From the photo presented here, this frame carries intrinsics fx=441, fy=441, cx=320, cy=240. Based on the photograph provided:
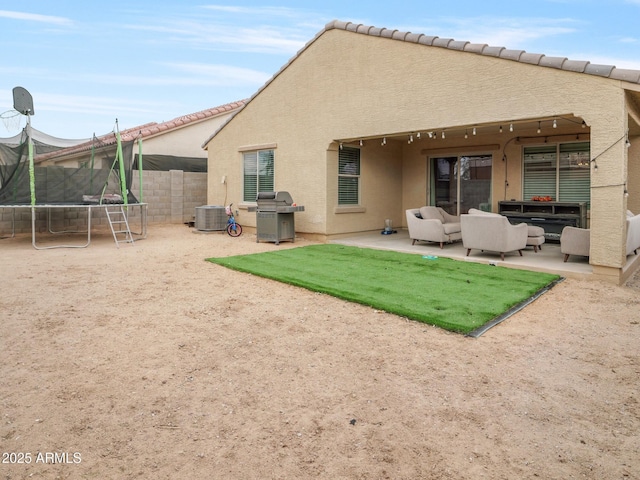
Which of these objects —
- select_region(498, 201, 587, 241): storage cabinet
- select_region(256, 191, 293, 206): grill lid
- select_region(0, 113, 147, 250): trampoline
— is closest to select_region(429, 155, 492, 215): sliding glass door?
select_region(498, 201, 587, 241): storage cabinet

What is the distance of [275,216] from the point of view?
1004 centimetres

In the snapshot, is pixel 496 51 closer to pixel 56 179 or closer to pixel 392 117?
pixel 392 117

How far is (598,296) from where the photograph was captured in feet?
18.7

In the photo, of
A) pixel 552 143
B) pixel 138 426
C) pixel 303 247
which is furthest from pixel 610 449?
pixel 552 143

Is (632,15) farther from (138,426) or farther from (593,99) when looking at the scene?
(138,426)

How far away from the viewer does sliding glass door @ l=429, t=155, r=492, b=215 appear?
1111cm

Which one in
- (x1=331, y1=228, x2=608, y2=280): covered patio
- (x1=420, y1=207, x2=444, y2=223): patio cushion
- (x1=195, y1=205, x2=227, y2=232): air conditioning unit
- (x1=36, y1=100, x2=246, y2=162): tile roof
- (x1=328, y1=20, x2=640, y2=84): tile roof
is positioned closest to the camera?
(x1=328, y1=20, x2=640, y2=84): tile roof

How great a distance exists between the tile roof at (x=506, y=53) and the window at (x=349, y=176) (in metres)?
2.68

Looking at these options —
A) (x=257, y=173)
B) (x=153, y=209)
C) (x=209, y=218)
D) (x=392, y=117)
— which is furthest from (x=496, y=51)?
(x=153, y=209)

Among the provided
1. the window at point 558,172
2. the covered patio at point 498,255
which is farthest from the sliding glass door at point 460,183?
the covered patio at point 498,255

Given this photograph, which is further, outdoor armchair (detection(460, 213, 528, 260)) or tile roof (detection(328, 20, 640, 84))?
outdoor armchair (detection(460, 213, 528, 260))

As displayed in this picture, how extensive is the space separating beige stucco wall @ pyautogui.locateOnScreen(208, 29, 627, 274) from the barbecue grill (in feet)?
1.86

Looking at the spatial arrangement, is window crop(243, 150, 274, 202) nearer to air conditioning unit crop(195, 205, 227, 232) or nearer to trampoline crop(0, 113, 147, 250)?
air conditioning unit crop(195, 205, 227, 232)

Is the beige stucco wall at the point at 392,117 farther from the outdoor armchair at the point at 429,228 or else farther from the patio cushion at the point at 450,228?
the patio cushion at the point at 450,228
